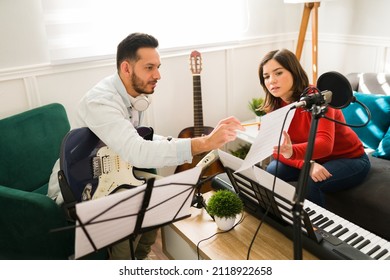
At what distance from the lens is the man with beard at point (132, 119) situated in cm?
150

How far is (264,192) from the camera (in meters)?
1.25

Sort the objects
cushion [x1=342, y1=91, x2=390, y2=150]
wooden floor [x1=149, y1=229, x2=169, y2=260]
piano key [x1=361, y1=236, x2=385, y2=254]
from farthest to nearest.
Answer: cushion [x1=342, y1=91, x2=390, y2=150] → wooden floor [x1=149, y1=229, x2=169, y2=260] → piano key [x1=361, y1=236, x2=385, y2=254]

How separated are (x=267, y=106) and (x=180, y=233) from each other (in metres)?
0.96

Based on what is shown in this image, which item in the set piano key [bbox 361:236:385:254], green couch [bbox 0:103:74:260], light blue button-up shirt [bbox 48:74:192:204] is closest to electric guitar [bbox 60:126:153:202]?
light blue button-up shirt [bbox 48:74:192:204]

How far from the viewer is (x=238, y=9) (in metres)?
2.97

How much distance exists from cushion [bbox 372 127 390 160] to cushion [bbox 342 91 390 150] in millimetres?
77

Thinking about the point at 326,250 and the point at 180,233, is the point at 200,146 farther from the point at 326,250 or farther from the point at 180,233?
the point at 326,250

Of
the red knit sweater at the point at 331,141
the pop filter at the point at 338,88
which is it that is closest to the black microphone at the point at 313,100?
the pop filter at the point at 338,88

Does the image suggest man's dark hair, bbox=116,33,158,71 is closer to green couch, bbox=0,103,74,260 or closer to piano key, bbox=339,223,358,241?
green couch, bbox=0,103,74,260

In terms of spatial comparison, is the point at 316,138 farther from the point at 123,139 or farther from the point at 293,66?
the point at 123,139

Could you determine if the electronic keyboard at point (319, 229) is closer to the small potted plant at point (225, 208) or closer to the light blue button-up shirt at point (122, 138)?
the small potted plant at point (225, 208)

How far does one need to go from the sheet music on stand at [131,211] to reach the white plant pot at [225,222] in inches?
8.0

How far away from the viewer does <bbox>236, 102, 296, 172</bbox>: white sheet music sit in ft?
3.66

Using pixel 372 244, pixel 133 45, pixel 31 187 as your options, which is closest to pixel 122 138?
pixel 133 45
